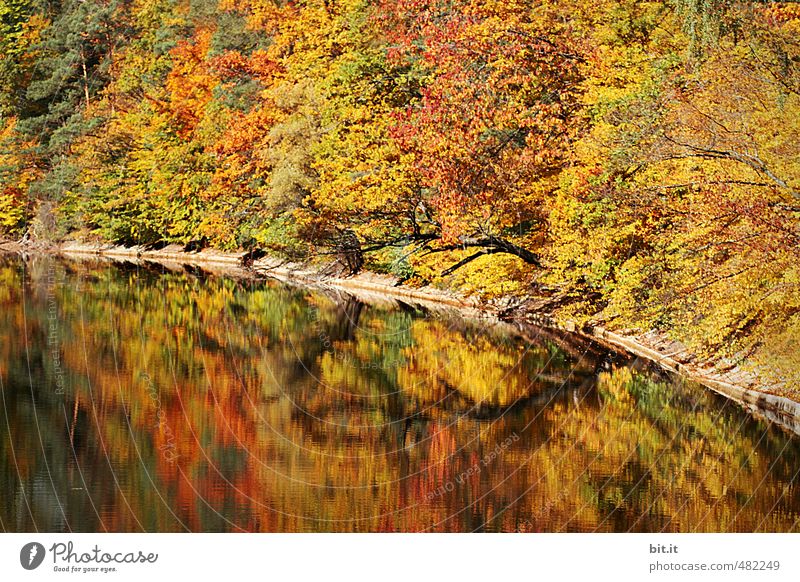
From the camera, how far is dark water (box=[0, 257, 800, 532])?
13344mm

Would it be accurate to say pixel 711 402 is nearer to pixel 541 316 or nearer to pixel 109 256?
pixel 541 316

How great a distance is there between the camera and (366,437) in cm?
1731

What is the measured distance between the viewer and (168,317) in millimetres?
31875
